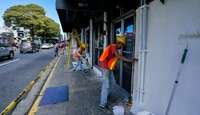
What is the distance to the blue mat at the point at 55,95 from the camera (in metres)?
A: 4.37

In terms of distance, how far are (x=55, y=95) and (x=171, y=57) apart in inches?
142

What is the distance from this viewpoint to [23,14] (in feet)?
121

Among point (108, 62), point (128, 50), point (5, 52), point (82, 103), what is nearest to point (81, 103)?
point (82, 103)

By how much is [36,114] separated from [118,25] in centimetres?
361

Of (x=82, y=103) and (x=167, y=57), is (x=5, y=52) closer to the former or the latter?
(x=82, y=103)

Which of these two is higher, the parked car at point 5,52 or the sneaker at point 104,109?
the parked car at point 5,52

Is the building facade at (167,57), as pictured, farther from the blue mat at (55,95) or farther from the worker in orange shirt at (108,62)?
the blue mat at (55,95)

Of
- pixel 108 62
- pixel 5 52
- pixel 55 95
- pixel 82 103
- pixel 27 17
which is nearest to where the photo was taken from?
pixel 108 62

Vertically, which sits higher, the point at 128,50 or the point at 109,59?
the point at 128,50

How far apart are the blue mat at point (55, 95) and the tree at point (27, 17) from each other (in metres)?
34.9

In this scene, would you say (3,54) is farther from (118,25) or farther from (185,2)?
(185,2)

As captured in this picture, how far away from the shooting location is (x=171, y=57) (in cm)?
253

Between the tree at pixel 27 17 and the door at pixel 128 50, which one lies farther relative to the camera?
the tree at pixel 27 17

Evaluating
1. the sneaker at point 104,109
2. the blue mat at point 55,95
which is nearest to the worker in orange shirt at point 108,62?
the sneaker at point 104,109
